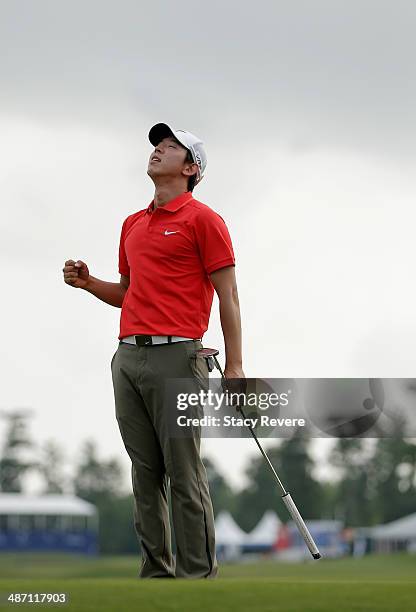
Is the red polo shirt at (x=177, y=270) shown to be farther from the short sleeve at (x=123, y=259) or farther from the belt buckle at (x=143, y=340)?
the short sleeve at (x=123, y=259)

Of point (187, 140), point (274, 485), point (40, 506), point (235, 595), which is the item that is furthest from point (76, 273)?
point (274, 485)

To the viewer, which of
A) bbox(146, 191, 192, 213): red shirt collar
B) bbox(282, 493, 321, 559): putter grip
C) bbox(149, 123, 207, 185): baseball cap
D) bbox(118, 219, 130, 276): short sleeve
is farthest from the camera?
bbox(118, 219, 130, 276): short sleeve

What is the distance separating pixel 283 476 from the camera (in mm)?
82312

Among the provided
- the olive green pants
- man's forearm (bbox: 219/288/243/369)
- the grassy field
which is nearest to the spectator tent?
the olive green pants

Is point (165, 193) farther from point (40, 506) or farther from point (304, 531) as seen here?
point (40, 506)

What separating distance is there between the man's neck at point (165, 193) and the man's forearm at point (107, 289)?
0.49 m

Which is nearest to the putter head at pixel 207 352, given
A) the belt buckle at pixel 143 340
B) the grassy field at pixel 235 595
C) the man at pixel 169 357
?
the man at pixel 169 357

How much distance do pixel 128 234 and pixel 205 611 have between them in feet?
6.42

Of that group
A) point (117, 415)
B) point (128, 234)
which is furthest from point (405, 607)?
point (128, 234)

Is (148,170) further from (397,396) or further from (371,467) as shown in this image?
(371,467)

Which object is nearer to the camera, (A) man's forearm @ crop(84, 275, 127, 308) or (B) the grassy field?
(B) the grassy field

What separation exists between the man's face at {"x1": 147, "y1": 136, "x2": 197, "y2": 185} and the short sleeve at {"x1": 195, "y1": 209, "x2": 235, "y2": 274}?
319mm

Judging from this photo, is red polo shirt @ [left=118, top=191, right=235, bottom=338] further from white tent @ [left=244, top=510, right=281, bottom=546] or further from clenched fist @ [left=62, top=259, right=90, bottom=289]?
white tent @ [left=244, top=510, right=281, bottom=546]

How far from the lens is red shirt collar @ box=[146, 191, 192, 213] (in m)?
4.79
